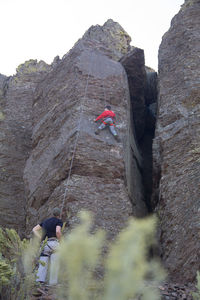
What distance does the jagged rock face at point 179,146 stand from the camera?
884cm

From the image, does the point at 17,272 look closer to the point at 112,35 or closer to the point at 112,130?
the point at 112,130

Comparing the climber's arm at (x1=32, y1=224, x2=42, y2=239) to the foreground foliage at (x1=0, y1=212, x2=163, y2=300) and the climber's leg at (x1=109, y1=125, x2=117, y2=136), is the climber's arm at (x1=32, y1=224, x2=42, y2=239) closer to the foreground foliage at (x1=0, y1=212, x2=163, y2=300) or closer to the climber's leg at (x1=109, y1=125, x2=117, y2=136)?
the foreground foliage at (x1=0, y1=212, x2=163, y2=300)

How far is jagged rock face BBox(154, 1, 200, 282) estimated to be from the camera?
8.84 m

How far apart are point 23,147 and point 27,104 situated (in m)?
2.67

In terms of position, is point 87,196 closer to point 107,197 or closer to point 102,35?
point 107,197

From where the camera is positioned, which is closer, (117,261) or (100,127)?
(117,261)

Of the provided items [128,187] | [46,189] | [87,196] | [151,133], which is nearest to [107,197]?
[87,196]

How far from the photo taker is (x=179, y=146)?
1114 cm

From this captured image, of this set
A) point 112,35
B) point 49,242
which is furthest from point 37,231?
point 112,35

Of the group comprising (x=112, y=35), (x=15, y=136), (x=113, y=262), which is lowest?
(x=113, y=262)

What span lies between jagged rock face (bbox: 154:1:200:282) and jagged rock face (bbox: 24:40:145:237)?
3.81 ft

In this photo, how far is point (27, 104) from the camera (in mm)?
16891

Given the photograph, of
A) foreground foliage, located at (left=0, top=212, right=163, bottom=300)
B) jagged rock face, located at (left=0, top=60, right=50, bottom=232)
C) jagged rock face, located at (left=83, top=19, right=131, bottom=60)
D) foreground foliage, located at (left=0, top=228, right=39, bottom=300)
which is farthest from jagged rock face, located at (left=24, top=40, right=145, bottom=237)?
foreground foliage, located at (left=0, top=212, right=163, bottom=300)

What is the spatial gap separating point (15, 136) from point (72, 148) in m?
5.20
